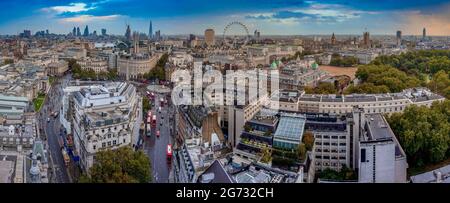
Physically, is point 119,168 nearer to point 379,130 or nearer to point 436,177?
point 436,177

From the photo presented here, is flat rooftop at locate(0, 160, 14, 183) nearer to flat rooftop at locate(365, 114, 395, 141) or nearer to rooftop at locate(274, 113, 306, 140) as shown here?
rooftop at locate(274, 113, 306, 140)

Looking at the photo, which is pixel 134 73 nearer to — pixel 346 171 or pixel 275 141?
pixel 275 141

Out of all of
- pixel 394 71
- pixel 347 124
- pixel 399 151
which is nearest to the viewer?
pixel 399 151

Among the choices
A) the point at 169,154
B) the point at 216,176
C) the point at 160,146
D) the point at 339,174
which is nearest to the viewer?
the point at 216,176

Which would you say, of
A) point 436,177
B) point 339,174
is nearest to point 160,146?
point 339,174

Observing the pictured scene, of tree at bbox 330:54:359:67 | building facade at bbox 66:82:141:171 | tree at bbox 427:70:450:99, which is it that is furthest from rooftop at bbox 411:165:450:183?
tree at bbox 330:54:359:67
